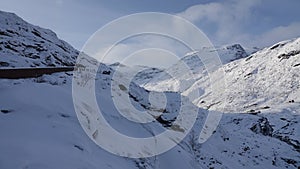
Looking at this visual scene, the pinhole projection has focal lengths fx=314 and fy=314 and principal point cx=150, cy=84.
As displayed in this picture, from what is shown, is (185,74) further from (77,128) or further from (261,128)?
(77,128)

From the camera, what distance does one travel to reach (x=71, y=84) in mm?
11219

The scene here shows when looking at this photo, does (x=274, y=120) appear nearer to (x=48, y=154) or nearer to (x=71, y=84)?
(x=71, y=84)

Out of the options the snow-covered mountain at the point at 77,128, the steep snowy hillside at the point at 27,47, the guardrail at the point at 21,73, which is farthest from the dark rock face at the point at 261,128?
the guardrail at the point at 21,73

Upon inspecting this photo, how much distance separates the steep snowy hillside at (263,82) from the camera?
71438mm

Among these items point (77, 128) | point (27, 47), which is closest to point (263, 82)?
point (27, 47)

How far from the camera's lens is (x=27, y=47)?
15.7 meters

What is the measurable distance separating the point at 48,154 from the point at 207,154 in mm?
10031

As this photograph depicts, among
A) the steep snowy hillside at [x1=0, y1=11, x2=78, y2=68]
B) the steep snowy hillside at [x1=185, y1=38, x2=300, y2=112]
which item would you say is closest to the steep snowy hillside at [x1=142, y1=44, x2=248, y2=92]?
the steep snowy hillside at [x1=185, y1=38, x2=300, y2=112]

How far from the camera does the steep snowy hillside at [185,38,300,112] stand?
71.4m

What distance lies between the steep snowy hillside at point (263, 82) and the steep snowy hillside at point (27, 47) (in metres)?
53.4

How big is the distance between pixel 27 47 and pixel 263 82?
7983cm

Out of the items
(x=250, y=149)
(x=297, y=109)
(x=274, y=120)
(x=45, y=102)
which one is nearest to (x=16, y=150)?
(x=45, y=102)

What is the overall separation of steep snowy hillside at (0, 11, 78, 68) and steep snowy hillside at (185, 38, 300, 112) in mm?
53445

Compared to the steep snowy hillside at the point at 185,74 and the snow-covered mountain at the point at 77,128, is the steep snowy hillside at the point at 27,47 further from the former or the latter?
the steep snowy hillside at the point at 185,74
